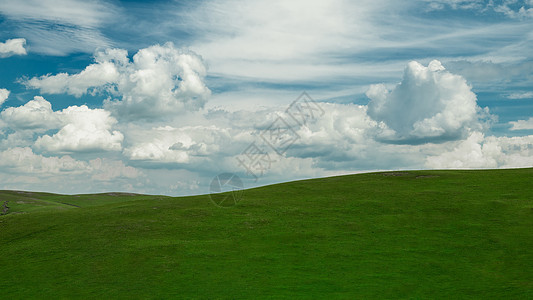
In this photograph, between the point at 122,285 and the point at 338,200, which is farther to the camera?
the point at 338,200

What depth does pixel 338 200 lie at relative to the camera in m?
59.8

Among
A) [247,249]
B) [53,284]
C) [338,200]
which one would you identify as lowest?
[53,284]

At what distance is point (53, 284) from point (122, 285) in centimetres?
653

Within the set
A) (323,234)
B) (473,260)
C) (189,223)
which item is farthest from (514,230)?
(189,223)

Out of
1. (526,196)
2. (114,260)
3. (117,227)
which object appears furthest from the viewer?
(526,196)

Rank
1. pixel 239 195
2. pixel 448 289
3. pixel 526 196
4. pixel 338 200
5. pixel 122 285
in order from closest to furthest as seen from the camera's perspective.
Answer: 1. pixel 448 289
2. pixel 122 285
3. pixel 526 196
4. pixel 338 200
5. pixel 239 195

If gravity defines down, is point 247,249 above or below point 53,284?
above

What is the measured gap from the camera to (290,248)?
4094 cm

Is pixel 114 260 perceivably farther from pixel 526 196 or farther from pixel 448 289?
pixel 526 196

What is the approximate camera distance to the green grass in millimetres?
32812

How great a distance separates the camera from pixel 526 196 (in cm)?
5547

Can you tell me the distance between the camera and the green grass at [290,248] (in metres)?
32.8

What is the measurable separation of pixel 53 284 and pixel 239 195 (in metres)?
36.9

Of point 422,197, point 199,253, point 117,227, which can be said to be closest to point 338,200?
point 422,197
